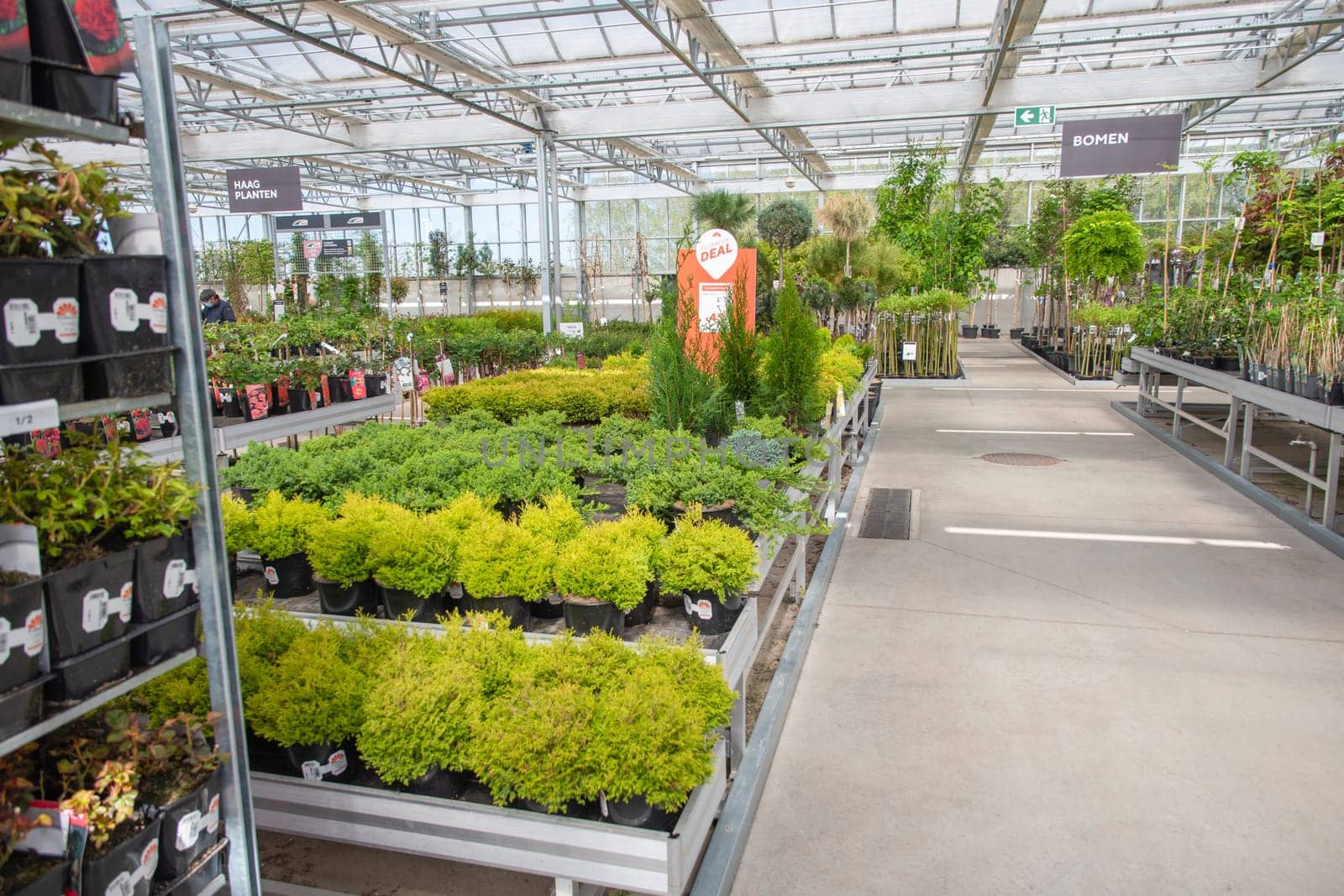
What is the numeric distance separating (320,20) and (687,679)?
9934 mm

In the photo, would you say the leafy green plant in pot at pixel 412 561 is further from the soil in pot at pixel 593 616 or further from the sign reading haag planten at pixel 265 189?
the sign reading haag planten at pixel 265 189

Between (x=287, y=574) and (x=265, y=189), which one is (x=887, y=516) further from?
(x=265, y=189)

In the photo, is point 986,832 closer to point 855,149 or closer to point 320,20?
point 320,20

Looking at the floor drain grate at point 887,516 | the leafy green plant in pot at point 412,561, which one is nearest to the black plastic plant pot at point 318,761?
the leafy green plant in pot at point 412,561

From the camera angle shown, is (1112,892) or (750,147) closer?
(1112,892)

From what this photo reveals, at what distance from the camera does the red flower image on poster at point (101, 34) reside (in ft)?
4.27

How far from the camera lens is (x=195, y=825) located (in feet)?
5.11

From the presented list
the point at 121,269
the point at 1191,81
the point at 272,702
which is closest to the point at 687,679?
the point at 272,702

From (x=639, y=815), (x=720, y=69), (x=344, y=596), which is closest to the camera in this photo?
(x=639, y=815)

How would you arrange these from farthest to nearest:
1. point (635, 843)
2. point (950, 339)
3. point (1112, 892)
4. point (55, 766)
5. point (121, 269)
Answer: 1. point (950, 339)
2. point (1112, 892)
3. point (635, 843)
4. point (55, 766)
5. point (121, 269)

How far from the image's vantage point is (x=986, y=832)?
103 inches

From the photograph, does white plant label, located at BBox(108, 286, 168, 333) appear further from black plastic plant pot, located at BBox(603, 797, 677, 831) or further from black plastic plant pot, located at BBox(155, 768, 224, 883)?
black plastic plant pot, located at BBox(603, 797, 677, 831)

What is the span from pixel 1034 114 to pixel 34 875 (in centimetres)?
1160

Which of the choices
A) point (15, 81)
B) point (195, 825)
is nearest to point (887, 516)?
point (195, 825)
